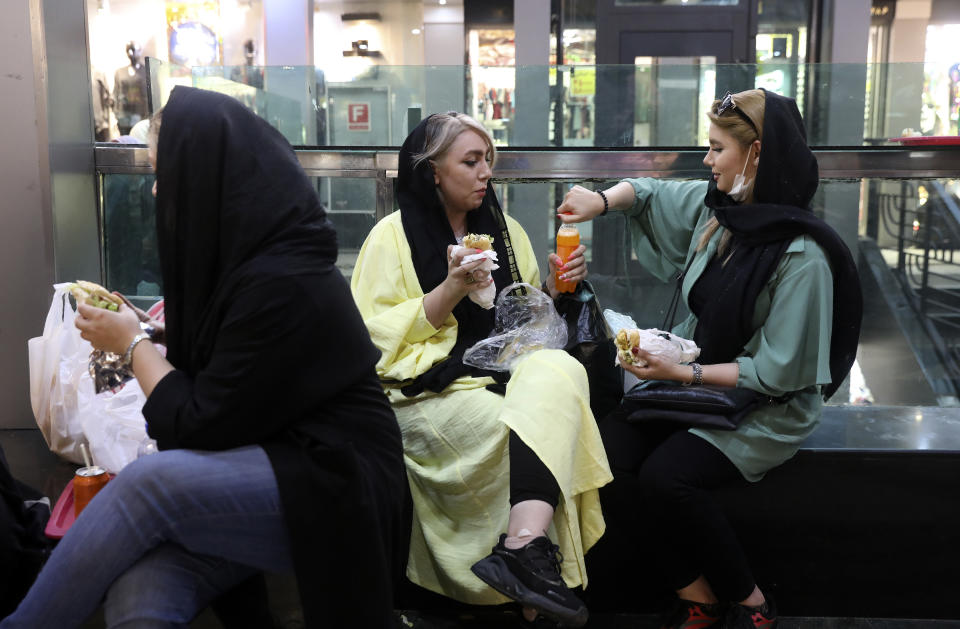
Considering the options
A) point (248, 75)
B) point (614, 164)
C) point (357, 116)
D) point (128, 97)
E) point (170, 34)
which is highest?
point (170, 34)

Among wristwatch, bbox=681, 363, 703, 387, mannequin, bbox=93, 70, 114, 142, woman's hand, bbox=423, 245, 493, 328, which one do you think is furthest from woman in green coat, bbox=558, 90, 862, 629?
mannequin, bbox=93, 70, 114, 142

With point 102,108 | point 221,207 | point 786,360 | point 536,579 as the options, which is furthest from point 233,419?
point 102,108

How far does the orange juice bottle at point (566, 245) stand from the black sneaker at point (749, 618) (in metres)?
1.03

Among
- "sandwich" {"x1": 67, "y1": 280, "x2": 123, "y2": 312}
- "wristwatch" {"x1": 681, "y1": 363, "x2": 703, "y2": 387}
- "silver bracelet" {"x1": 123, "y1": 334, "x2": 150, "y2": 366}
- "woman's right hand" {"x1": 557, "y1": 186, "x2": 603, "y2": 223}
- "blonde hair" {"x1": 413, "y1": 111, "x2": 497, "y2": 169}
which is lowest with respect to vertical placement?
"wristwatch" {"x1": 681, "y1": 363, "x2": 703, "y2": 387}

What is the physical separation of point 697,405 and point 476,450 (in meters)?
0.61

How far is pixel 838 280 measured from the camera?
2512 mm

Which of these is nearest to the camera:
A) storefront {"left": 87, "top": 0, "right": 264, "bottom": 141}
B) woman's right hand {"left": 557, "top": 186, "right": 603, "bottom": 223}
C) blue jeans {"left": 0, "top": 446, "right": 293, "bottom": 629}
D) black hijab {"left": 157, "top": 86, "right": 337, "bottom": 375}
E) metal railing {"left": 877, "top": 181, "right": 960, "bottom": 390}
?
blue jeans {"left": 0, "top": 446, "right": 293, "bottom": 629}

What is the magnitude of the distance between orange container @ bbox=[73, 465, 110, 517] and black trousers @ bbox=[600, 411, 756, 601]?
4.66 feet

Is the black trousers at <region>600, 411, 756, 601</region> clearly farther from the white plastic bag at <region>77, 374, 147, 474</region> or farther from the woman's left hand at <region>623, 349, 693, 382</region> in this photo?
the white plastic bag at <region>77, 374, 147, 474</region>

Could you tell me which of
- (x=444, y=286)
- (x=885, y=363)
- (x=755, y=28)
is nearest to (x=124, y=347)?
(x=444, y=286)

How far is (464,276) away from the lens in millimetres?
2641

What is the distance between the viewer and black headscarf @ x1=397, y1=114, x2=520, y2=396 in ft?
9.43

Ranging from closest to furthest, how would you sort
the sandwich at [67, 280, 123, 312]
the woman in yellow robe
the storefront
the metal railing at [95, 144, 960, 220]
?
1. the sandwich at [67, 280, 123, 312]
2. the woman in yellow robe
3. the metal railing at [95, 144, 960, 220]
4. the storefront

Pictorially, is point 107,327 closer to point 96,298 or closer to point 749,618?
point 96,298
